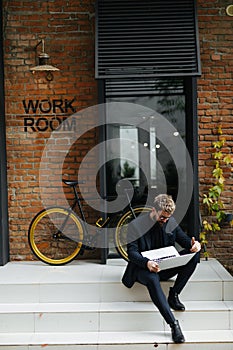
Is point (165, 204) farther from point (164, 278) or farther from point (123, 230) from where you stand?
point (123, 230)

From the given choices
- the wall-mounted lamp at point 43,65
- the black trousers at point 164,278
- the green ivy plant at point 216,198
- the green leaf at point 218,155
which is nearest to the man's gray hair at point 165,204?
the black trousers at point 164,278

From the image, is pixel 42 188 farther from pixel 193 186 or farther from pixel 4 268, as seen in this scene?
pixel 193 186

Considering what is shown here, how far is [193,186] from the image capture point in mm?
5641

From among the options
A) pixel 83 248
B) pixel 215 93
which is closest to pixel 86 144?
pixel 83 248

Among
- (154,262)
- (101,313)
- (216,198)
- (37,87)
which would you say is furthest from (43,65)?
(101,313)

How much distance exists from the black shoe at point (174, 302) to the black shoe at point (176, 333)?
289 mm

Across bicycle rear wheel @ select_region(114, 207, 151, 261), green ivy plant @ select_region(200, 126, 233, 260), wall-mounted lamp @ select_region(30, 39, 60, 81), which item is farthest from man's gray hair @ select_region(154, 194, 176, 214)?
wall-mounted lamp @ select_region(30, 39, 60, 81)

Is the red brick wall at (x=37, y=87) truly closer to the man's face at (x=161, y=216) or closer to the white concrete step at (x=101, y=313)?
the white concrete step at (x=101, y=313)

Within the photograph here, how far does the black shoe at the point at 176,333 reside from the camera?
13.9 ft

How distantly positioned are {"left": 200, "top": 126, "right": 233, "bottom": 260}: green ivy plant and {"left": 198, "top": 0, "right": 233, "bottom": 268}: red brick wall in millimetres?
68

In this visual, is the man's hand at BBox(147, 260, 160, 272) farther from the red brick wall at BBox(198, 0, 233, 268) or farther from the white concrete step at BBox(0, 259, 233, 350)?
the red brick wall at BBox(198, 0, 233, 268)

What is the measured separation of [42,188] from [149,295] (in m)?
1.93

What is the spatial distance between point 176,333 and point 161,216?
3.35 feet

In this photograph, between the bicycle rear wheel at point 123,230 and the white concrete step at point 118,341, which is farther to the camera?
the bicycle rear wheel at point 123,230
